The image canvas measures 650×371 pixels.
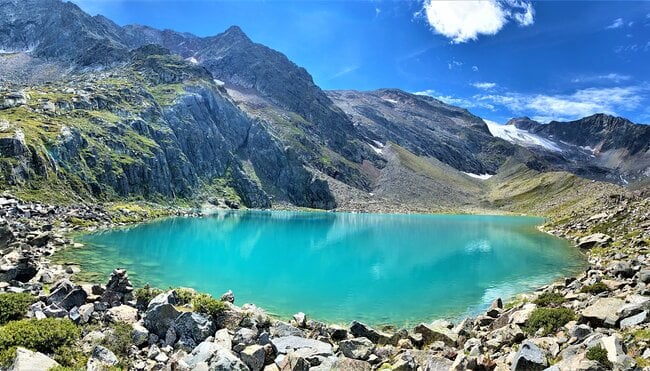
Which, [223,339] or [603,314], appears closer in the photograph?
[603,314]

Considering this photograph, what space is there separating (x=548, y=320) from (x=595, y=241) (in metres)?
56.8

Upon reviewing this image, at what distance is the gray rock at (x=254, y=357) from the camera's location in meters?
16.1

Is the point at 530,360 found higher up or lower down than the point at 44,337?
higher up

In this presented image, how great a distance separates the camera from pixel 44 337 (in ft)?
50.8

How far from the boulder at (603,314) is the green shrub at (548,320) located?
95 cm

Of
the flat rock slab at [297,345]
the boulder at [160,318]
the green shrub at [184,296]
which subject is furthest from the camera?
the green shrub at [184,296]

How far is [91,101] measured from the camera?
16575 centimetres

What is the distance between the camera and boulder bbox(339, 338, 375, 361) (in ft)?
59.6

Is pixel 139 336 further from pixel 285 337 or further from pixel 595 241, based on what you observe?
pixel 595 241

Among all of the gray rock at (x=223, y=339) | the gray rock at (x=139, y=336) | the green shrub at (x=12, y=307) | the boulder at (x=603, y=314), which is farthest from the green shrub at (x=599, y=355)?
the green shrub at (x=12, y=307)

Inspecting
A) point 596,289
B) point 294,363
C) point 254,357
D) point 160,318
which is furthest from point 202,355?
point 596,289

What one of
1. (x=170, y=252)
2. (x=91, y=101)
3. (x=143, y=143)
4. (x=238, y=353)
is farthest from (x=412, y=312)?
(x=91, y=101)

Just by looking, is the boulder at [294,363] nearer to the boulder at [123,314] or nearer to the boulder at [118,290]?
the boulder at [123,314]

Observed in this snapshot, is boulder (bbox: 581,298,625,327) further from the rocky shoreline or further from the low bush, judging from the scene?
the low bush
